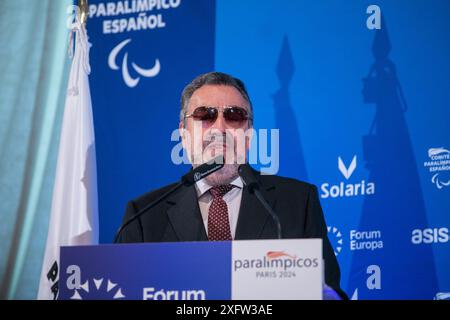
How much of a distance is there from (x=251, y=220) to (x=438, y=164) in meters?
1.46

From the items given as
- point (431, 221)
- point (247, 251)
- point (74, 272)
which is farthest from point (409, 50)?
point (74, 272)

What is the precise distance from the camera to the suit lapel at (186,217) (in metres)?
2.76

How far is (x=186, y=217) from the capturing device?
9.21 ft

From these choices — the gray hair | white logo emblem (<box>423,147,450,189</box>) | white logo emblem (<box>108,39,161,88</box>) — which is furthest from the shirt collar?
white logo emblem (<box>108,39,161,88</box>)

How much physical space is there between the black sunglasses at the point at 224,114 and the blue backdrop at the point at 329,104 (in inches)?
32.1

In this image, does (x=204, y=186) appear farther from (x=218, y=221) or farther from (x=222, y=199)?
(x=218, y=221)

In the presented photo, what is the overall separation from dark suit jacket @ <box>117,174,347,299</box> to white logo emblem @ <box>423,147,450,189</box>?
3.26 feet

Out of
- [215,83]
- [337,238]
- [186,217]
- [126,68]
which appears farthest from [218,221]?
[126,68]

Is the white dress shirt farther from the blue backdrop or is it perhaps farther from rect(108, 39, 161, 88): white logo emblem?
rect(108, 39, 161, 88): white logo emblem

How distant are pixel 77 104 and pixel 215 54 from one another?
1015mm

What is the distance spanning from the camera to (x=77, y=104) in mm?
4020

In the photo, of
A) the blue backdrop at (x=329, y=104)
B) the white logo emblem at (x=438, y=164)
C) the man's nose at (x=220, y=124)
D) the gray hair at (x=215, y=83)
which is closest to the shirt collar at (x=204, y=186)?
the man's nose at (x=220, y=124)

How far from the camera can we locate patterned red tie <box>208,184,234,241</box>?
2.77 m
